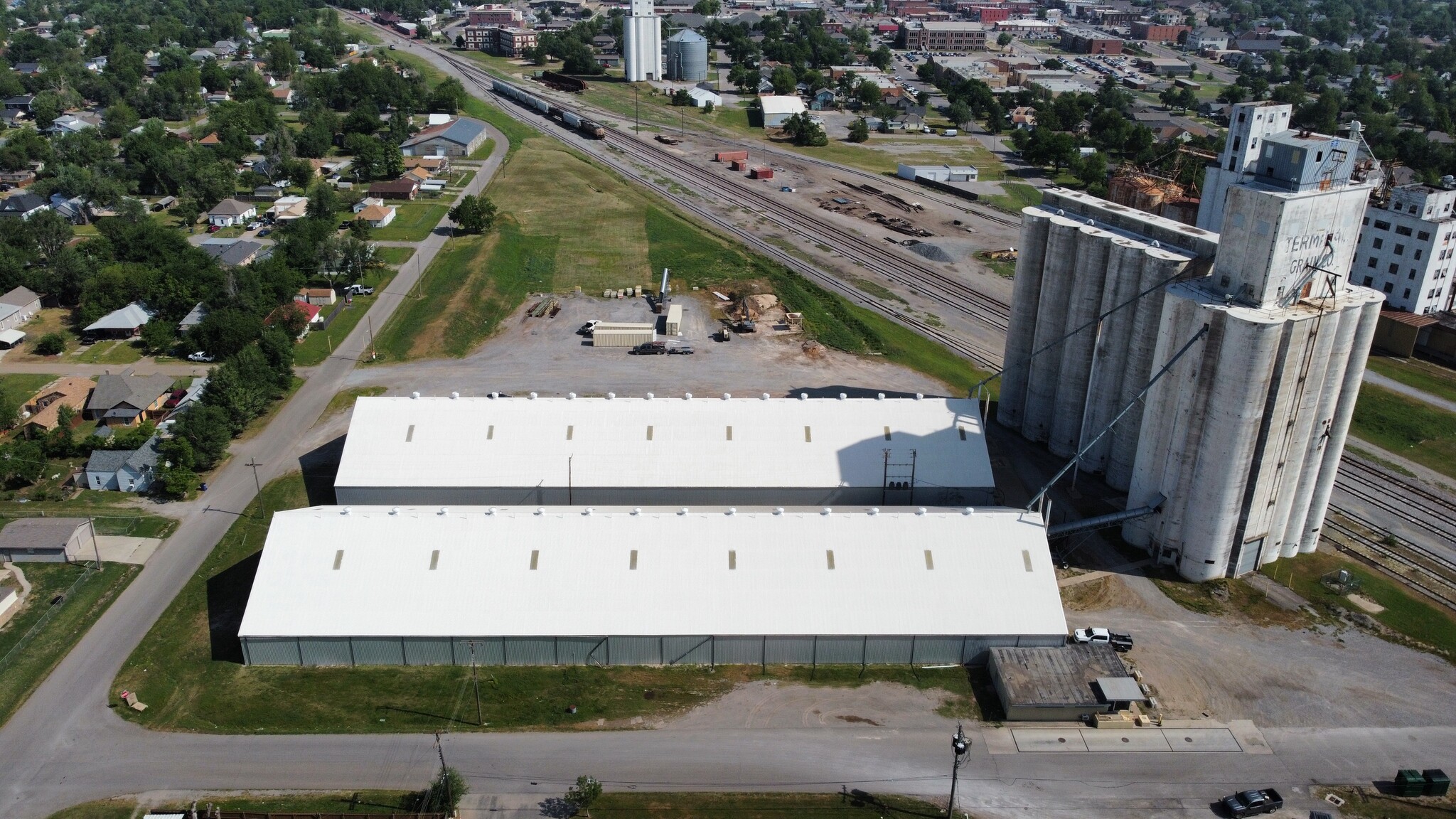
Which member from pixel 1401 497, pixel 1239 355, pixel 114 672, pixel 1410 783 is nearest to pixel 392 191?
pixel 114 672

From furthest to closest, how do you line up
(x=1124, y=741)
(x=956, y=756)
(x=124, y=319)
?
(x=124, y=319)
(x=1124, y=741)
(x=956, y=756)

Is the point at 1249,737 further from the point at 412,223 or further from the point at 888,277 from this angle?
the point at 412,223

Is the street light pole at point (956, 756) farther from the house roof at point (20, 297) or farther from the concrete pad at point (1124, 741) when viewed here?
the house roof at point (20, 297)

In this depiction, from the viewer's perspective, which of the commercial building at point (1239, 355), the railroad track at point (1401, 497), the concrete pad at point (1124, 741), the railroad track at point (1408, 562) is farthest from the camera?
the railroad track at point (1401, 497)

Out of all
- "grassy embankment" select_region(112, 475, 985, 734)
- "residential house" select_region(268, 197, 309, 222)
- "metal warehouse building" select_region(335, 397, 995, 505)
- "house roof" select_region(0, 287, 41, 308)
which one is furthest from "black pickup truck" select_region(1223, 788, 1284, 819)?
"residential house" select_region(268, 197, 309, 222)

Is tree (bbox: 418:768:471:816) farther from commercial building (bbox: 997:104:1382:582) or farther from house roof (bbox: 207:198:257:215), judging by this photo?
house roof (bbox: 207:198:257:215)

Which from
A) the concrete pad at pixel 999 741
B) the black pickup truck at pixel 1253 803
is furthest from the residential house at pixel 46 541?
the black pickup truck at pixel 1253 803
